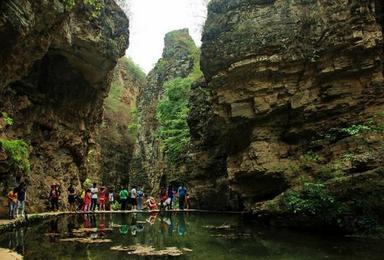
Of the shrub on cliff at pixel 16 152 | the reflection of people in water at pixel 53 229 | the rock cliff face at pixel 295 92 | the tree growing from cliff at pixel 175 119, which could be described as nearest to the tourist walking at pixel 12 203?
the shrub on cliff at pixel 16 152

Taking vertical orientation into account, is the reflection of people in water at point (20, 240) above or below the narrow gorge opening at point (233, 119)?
below

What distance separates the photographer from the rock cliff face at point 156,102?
42.5 meters

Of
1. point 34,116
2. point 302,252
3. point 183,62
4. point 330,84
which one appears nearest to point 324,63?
point 330,84

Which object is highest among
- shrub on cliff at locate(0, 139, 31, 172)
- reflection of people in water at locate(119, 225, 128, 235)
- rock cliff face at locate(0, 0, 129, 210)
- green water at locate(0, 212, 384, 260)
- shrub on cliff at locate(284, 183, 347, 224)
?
rock cliff face at locate(0, 0, 129, 210)

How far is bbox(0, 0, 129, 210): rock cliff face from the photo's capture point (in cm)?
2048

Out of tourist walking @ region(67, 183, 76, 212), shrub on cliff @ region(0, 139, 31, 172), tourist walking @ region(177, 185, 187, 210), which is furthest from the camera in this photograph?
tourist walking @ region(177, 185, 187, 210)

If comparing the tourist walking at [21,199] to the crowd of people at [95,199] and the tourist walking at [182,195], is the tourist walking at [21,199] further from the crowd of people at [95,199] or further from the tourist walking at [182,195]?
the tourist walking at [182,195]

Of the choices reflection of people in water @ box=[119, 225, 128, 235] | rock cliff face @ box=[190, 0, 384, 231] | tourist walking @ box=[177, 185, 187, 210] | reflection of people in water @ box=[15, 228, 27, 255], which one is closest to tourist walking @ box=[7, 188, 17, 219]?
reflection of people in water @ box=[15, 228, 27, 255]

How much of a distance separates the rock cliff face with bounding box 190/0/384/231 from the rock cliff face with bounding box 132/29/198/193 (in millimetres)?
17831

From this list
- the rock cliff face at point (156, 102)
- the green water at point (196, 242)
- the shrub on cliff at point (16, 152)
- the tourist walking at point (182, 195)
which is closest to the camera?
the green water at point (196, 242)

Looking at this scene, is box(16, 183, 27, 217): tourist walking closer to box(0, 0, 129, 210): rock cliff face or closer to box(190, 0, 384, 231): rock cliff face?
box(0, 0, 129, 210): rock cliff face

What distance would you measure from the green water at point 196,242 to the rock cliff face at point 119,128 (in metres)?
26.2

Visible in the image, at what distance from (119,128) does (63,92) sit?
2526 centimetres

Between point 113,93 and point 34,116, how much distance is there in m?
32.7
